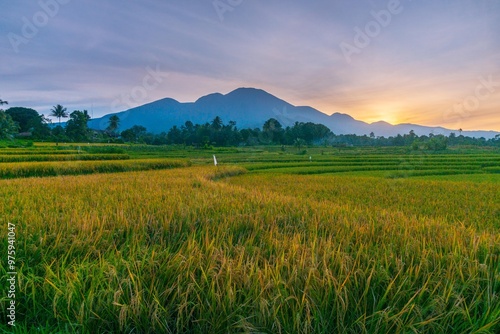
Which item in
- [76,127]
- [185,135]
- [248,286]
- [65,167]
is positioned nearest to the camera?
[248,286]

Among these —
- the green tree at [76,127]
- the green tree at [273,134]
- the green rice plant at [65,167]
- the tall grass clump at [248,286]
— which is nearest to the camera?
the tall grass clump at [248,286]

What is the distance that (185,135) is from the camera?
264ft

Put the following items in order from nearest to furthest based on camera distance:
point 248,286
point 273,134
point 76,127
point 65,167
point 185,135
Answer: point 248,286, point 65,167, point 76,127, point 185,135, point 273,134

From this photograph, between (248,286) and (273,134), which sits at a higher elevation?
(273,134)

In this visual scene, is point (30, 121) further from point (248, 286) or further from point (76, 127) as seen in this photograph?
point (248, 286)

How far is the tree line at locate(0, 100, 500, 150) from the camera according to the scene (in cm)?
5412

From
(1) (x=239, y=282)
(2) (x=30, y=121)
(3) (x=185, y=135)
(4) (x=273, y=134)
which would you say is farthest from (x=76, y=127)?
(1) (x=239, y=282)

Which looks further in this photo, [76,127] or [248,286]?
[76,127]

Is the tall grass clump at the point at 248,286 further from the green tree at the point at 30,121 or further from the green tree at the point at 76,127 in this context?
the green tree at the point at 30,121

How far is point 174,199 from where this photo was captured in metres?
4.75

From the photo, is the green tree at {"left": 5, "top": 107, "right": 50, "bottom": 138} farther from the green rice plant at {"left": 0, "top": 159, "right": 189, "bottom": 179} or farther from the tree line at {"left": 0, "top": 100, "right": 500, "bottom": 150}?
the green rice plant at {"left": 0, "top": 159, "right": 189, "bottom": 179}

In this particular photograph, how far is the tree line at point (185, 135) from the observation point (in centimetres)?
5412

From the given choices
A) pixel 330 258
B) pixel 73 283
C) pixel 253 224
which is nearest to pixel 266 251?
pixel 330 258

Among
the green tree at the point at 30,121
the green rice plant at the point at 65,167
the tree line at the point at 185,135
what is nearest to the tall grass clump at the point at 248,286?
the green rice plant at the point at 65,167
